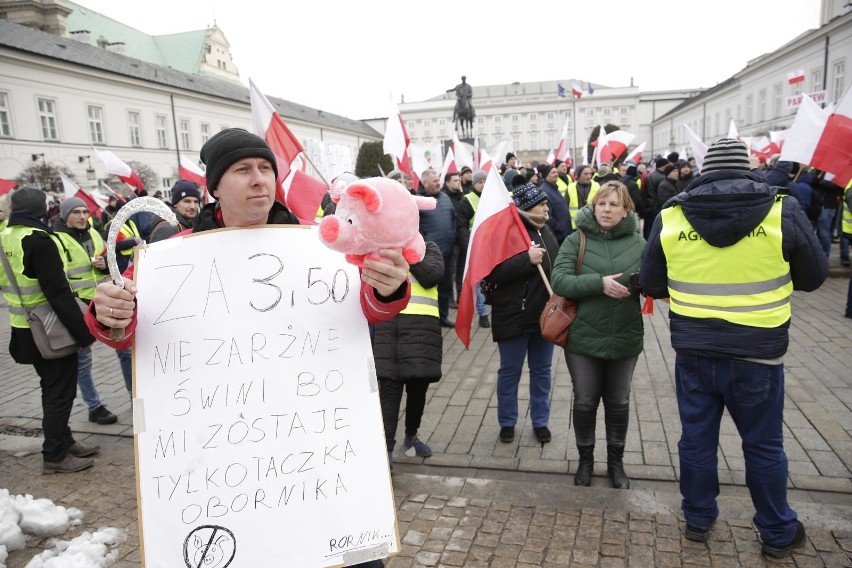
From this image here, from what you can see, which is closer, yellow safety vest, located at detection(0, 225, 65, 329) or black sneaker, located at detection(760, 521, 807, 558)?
black sneaker, located at detection(760, 521, 807, 558)

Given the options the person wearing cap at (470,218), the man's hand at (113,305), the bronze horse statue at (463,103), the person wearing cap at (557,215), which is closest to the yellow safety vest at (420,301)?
the man's hand at (113,305)

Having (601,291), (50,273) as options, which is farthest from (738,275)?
(50,273)

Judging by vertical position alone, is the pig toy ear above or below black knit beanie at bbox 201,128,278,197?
below

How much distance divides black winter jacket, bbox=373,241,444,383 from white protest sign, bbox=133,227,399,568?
6.35 ft

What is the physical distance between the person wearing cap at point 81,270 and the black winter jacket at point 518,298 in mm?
3620

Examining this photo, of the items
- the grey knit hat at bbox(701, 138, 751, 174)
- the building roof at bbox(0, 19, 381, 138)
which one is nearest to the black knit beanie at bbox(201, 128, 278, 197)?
the grey knit hat at bbox(701, 138, 751, 174)

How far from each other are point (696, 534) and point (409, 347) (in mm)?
1912

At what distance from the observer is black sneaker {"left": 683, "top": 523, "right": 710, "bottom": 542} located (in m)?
2.93

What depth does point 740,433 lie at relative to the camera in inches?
112

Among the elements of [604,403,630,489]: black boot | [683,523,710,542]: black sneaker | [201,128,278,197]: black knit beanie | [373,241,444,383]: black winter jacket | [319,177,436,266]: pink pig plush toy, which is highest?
[201,128,278,197]: black knit beanie

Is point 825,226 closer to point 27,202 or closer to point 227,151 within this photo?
point 227,151

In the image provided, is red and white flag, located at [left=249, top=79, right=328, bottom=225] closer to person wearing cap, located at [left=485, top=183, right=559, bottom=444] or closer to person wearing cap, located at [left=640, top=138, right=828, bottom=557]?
person wearing cap, located at [left=485, top=183, right=559, bottom=444]

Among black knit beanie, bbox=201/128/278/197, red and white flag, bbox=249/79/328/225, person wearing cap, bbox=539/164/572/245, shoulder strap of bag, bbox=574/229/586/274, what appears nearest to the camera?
black knit beanie, bbox=201/128/278/197

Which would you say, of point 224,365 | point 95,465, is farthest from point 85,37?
point 224,365
